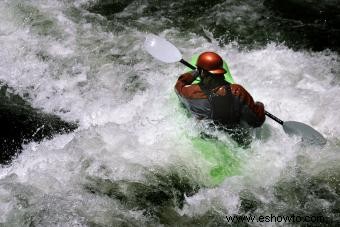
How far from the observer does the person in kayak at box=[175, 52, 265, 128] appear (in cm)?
379

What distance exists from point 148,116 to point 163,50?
2.68ft

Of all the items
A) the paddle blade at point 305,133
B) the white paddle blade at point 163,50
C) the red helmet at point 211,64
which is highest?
the red helmet at point 211,64

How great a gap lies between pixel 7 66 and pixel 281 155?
165 inches

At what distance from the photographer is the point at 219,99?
12.5 ft

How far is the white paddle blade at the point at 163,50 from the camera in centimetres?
496

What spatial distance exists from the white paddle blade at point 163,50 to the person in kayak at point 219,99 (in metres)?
0.98

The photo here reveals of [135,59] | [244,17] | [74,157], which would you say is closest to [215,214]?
[74,157]

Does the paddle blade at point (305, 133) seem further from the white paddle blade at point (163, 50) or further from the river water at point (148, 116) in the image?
the white paddle blade at point (163, 50)

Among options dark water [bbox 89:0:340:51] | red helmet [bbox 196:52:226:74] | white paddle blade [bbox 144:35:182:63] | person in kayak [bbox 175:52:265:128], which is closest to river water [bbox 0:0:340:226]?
dark water [bbox 89:0:340:51]

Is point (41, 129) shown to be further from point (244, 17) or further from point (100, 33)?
point (244, 17)

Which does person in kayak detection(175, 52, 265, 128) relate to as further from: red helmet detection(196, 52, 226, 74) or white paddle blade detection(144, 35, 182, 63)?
white paddle blade detection(144, 35, 182, 63)

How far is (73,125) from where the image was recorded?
Answer: 5.46 meters

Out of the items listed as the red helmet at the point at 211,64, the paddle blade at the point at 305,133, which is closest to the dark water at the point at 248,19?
the paddle blade at the point at 305,133

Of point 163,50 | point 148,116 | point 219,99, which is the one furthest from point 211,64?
point 148,116
